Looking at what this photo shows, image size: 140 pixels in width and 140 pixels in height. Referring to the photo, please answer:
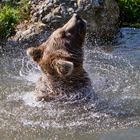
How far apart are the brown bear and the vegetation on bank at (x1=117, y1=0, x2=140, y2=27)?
5522 millimetres

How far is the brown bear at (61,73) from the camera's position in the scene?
25.4 feet

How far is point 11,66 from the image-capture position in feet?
35.9

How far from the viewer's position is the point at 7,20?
43.0 ft

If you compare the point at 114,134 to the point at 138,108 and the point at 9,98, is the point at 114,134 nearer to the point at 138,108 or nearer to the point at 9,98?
the point at 138,108

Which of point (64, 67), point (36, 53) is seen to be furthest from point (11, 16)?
point (64, 67)

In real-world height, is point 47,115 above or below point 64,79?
below

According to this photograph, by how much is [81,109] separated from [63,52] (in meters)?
0.90

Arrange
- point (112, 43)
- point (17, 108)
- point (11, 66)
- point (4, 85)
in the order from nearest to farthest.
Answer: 1. point (17, 108)
2. point (4, 85)
3. point (11, 66)
4. point (112, 43)

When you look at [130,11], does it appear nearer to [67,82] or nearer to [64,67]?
[67,82]

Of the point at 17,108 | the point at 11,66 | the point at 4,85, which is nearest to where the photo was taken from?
the point at 17,108

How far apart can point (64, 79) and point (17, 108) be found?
3.52 feet

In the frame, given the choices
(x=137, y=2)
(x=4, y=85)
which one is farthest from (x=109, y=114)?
(x=137, y=2)

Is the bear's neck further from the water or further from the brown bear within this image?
the water

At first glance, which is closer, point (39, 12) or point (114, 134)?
point (114, 134)
